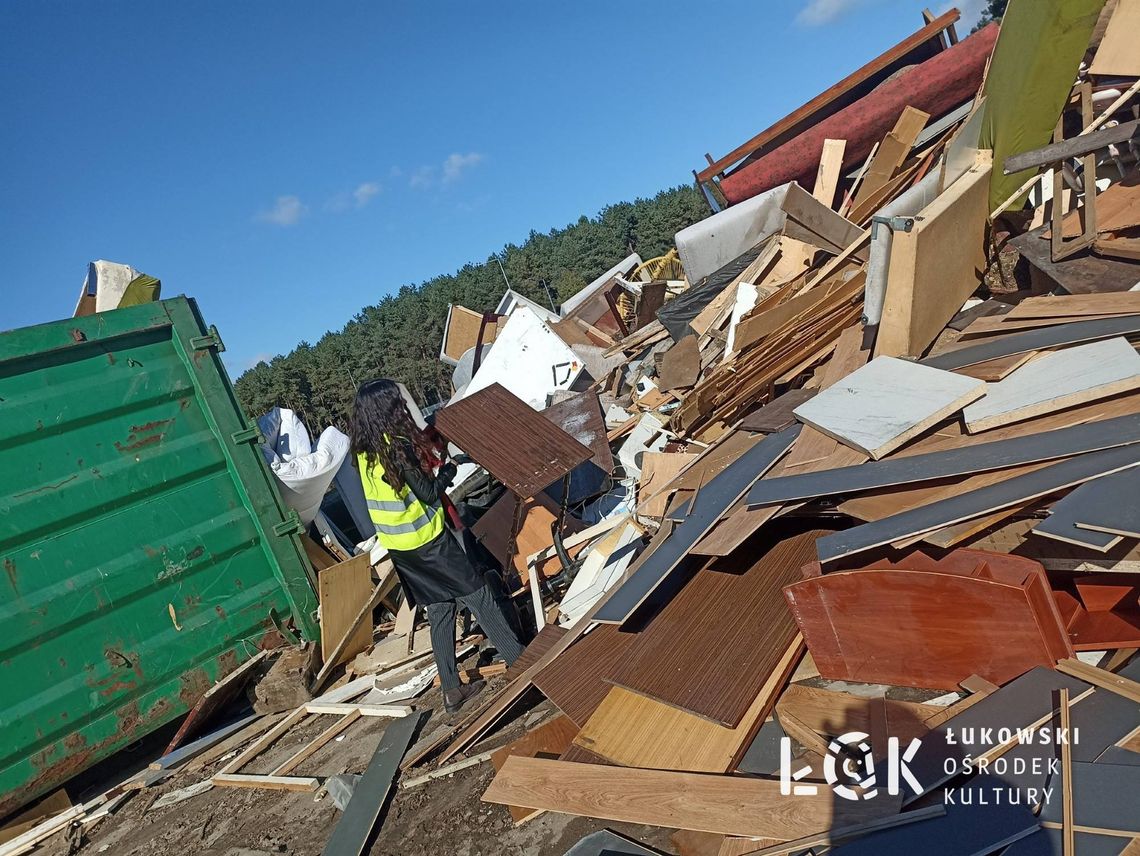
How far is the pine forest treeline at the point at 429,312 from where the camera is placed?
126 feet

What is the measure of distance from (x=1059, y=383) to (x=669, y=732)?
187 centimetres

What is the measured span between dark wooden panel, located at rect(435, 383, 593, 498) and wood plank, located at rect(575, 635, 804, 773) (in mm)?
1602

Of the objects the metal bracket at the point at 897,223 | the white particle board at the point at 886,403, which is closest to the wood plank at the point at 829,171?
the metal bracket at the point at 897,223

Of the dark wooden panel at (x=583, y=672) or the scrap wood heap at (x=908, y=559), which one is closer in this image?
the scrap wood heap at (x=908, y=559)

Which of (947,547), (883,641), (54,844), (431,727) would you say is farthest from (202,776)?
(947,547)

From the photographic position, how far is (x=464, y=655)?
4285 millimetres

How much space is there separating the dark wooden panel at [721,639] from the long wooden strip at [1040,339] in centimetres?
103

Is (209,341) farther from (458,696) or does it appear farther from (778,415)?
(778,415)

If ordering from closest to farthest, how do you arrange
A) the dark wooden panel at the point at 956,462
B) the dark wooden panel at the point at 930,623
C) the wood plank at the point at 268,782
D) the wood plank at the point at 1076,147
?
the dark wooden panel at the point at 930,623, the dark wooden panel at the point at 956,462, the wood plank at the point at 268,782, the wood plank at the point at 1076,147

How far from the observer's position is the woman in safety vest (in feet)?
12.1

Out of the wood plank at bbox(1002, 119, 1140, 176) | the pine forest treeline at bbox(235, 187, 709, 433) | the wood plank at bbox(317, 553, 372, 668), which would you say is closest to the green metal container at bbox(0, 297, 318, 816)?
the wood plank at bbox(317, 553, 372, 668)

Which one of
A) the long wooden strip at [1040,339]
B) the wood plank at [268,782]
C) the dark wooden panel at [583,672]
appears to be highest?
the long wooden strip at [1040,339]

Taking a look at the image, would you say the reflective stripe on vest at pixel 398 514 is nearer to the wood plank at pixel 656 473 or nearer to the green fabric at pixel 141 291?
the wood plank at pixel 656 473

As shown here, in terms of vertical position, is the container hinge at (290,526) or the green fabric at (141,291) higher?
the green fabric at (141,291)
